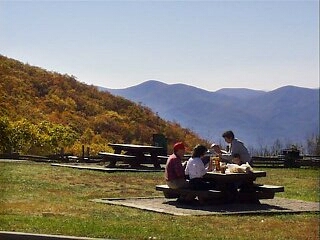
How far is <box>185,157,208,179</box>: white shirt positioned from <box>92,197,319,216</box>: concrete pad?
1.85 ft

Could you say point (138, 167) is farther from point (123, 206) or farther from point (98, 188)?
point (123, 206)

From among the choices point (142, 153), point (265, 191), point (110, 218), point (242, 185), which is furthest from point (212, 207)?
point (142, 153)

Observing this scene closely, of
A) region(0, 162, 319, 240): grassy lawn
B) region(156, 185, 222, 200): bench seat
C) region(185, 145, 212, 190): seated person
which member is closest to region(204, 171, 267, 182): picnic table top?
region(185, 145, 212, 190): seated person

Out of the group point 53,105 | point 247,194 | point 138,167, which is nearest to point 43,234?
point 247,194

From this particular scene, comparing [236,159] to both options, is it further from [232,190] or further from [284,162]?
[284,162]

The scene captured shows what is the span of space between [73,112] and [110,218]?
41.8 meters

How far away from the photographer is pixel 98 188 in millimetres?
16359

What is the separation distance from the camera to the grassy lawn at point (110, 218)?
988 centimetres

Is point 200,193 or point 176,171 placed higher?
point 176,171

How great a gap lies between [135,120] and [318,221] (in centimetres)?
4402

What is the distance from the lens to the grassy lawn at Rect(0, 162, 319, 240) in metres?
9.88

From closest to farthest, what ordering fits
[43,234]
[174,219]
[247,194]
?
[43,234]
[174,219]
[247,194]

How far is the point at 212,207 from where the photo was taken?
13328 millimetres

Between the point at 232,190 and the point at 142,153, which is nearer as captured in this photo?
the point at 232,190
